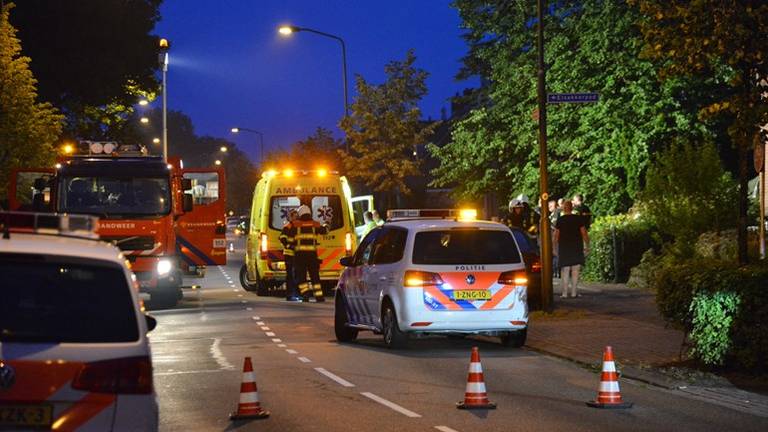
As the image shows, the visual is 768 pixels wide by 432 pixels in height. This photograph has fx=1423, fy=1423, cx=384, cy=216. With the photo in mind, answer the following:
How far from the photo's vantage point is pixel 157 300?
27.2 metres

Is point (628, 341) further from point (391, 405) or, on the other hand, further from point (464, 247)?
point (391, 405)

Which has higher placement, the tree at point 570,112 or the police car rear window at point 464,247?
the tree at point 570,112

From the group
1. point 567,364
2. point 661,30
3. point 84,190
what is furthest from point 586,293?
point 661,30

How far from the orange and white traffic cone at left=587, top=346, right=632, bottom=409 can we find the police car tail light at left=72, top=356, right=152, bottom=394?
6148 mm

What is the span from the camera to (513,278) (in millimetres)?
18016

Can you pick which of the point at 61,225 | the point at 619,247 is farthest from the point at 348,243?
the point at 61,225

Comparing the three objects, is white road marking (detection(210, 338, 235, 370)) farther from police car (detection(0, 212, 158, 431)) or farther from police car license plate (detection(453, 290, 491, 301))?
police car (detection(0, 212, 158, 431))

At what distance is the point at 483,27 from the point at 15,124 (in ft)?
49.6

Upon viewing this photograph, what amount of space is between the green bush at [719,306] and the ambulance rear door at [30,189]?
12.8m

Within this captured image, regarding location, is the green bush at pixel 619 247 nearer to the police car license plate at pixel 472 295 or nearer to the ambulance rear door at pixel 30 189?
the ambulance rear door at pixel 30 189

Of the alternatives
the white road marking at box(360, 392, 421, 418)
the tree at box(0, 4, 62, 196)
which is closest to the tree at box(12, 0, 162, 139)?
the tree at box(0, 4, 62, 196)

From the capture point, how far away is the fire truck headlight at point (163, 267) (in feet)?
86.6

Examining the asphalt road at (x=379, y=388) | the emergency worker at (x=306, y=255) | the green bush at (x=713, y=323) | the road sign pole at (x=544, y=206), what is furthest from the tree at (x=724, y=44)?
the emergency worker at (x=306, y=255)

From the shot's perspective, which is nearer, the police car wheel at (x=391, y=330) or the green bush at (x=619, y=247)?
the police car wheel at (x=391, y=330)
